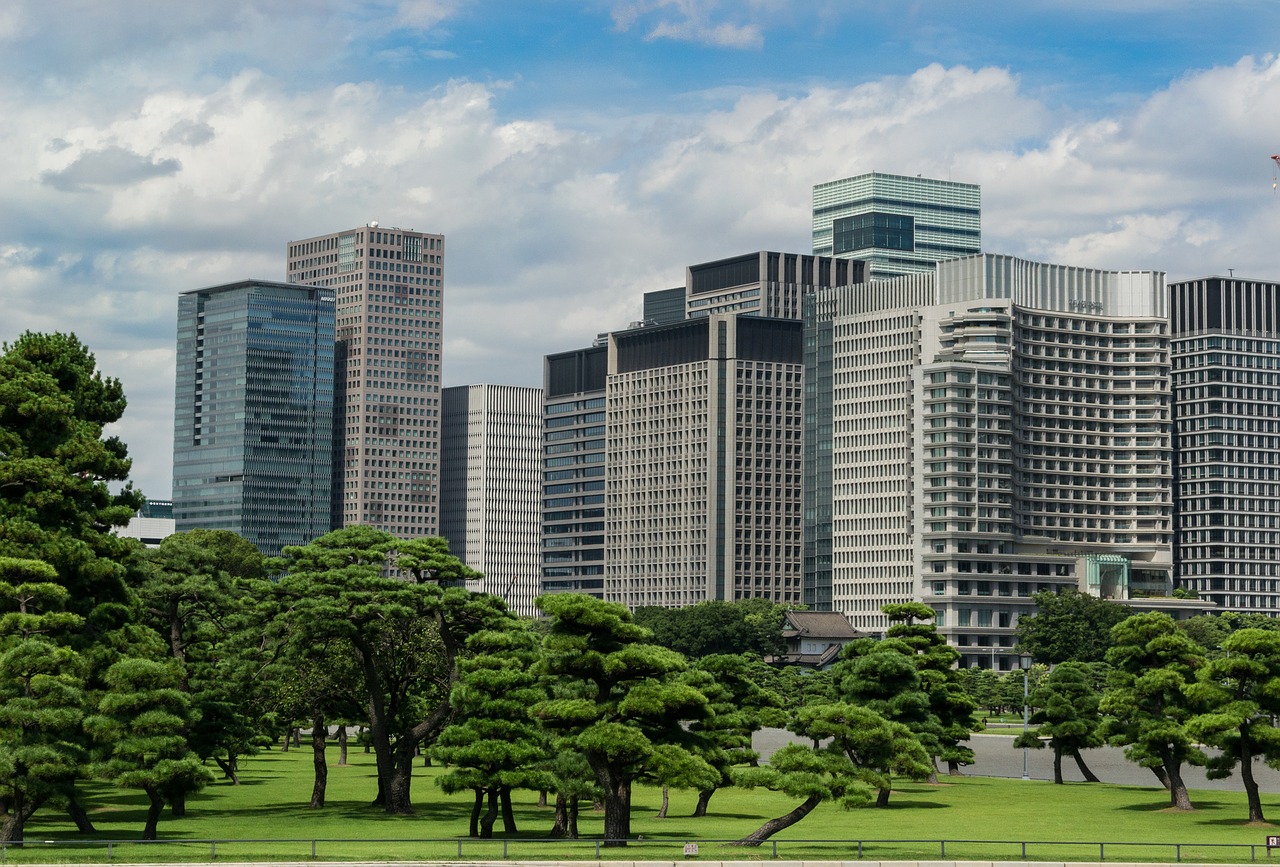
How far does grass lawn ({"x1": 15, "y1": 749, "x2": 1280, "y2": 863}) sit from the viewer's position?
61969mm

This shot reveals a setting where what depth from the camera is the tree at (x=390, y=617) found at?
79.1 m

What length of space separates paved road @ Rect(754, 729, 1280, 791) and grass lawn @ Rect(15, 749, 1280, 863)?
8.18 metres

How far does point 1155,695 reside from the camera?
8962 cm

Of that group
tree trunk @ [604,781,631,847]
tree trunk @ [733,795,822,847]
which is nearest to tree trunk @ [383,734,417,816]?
tree trunk @ [604,781,631,847]

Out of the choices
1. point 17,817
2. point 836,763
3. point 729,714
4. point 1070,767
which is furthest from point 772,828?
point 1070,767

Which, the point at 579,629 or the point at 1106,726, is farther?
the point at 1106,726

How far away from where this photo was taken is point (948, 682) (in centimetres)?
11438

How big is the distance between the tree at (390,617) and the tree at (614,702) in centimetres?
1457

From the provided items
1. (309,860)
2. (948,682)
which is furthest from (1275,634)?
(309,860)

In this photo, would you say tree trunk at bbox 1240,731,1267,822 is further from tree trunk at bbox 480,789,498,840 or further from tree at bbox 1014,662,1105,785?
tree trunk at bbox 480,789,498,840

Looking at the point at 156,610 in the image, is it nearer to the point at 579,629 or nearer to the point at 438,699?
the point at 438,699

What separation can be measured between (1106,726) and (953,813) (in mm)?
14158

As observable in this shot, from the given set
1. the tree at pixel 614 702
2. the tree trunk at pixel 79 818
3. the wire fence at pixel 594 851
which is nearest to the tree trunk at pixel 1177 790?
the wire fence at pixel 594 851

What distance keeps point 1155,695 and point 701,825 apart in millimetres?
27919
